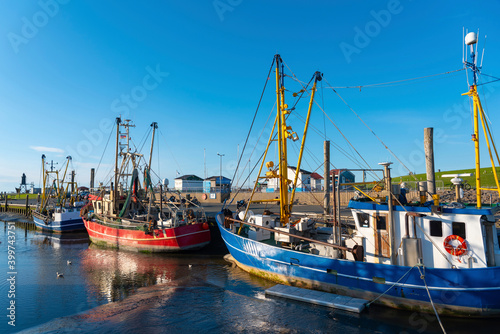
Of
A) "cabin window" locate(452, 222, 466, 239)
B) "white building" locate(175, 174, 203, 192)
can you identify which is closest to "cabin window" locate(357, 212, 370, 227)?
"cabin window" locate(452, 222, 466, 239)

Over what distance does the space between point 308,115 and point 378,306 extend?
1087 cm

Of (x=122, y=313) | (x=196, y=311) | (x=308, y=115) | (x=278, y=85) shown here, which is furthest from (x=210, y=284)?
(x=278, y=85)

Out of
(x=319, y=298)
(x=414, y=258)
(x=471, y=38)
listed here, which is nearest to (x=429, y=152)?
(x=471, y=38)

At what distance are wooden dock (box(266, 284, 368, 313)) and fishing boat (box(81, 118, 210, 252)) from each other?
10176mm

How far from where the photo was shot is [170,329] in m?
10.5

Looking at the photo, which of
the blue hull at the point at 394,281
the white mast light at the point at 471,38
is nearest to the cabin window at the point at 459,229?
the blue hull at the point at 394,281

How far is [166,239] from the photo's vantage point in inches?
882

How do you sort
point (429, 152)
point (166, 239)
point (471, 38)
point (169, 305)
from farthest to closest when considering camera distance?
point (166, 239)
point (429, 152)
point (169, 305)
point (471, 38)

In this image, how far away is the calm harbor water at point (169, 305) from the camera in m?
10.6

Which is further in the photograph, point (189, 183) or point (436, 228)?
point (189, 183)

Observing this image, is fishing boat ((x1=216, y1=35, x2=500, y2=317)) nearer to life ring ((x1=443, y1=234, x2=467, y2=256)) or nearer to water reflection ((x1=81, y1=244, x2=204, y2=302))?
life ring ((x1=443, y1=234, x2=467, y2=256))

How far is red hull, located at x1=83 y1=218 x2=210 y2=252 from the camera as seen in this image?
22016mm

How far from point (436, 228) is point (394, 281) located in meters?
2.72

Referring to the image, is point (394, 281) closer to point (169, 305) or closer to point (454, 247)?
point (454, 247)
